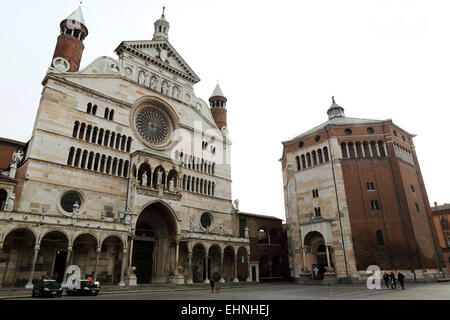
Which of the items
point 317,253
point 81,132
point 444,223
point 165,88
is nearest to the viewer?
point 81,132

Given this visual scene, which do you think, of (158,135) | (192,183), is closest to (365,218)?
(192,183)

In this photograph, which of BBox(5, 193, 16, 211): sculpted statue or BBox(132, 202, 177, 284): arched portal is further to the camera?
BBox(132, 202, 177, 284): arched portal

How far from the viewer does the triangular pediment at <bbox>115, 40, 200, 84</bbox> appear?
33.0 m

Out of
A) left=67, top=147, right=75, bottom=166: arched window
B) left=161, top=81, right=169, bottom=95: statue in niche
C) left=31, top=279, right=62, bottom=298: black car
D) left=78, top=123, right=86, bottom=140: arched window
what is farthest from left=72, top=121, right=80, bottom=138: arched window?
left=31, top=279, right=62, bottom=298: black car

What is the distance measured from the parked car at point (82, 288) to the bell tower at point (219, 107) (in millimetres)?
27813

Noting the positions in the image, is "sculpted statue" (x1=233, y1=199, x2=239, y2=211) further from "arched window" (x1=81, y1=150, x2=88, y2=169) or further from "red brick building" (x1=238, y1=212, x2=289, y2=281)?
"arched window" (x1=81, y1=150, x2=88, y2=169)

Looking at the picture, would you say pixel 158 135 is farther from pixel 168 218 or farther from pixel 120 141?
pixel 168 218

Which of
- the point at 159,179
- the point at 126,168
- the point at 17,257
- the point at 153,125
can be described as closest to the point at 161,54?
the point at 153,125

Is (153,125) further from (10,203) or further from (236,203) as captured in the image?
(10,203)

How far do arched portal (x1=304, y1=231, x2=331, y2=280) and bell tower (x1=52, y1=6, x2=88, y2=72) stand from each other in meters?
32.7

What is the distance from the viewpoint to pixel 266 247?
39750 mm

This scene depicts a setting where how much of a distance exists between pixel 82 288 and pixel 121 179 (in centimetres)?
1175

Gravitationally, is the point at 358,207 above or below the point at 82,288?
above
